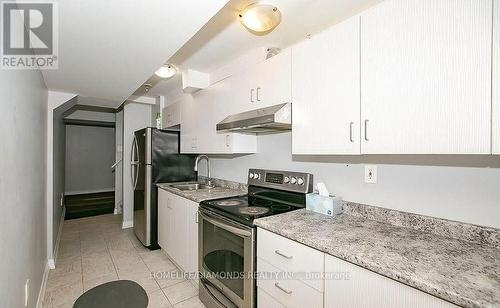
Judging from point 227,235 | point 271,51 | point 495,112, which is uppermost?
point 271,51

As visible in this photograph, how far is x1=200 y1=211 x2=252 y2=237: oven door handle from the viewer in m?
1.52

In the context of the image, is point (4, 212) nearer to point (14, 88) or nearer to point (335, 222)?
point (14, 88)

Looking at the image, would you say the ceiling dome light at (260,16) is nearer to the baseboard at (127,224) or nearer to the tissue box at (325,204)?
the tissue box at (325,204)

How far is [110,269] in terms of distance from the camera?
8.42ft

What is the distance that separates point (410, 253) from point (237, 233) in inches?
38.3

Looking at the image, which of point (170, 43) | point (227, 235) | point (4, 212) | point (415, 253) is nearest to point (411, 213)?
point (415, 253)

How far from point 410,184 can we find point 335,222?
49cm

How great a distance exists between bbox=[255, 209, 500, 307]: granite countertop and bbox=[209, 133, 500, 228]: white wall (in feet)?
0.47

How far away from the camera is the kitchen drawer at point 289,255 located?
114 centimetres

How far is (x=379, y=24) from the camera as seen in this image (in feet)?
3.84

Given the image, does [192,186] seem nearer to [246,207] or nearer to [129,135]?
[246,207]

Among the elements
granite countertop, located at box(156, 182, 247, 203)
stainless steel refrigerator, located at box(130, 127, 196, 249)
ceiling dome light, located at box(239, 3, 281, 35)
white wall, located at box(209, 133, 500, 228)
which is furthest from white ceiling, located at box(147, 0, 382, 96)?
granite countertop, located at box(156, 182, 247, 203)

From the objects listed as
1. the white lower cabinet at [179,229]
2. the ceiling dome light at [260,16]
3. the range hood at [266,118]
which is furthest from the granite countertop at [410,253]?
the ceiling dome light at [260,16]

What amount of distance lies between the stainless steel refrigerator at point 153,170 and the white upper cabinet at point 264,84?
1.42m
